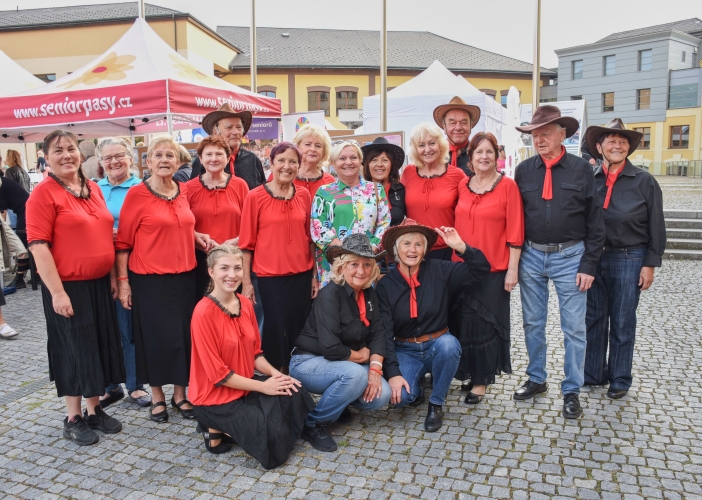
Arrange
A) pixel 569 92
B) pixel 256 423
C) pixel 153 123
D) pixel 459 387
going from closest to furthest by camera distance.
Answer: pixel 256 423
pixel 459 387
pixel 153 123
pixel 569 92

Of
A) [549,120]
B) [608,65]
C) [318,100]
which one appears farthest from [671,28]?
[549,120]

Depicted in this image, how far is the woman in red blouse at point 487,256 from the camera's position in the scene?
399cm

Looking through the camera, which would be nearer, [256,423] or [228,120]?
[256,423]

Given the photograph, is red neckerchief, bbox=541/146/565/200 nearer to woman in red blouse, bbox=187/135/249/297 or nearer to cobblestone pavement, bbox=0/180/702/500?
cobblestone pavement, bbox=0/180/702/500

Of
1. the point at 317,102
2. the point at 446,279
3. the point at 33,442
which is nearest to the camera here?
the point at 33,442

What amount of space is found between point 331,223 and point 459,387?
1702mm

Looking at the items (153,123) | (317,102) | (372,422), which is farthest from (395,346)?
(317,102)

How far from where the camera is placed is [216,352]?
3326 millimetres

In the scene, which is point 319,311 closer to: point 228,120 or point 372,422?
point 372,422

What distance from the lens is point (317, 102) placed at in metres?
38.1

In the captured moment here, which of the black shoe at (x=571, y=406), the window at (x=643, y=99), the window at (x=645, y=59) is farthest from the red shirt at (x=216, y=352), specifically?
the window at (x=645, y=59)

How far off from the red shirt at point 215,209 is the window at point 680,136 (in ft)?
143

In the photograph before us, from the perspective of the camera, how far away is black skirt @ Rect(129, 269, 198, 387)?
12.6 ft

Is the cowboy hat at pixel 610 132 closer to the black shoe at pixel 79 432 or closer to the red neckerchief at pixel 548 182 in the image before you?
the red neckerchief at pixel 548 182
